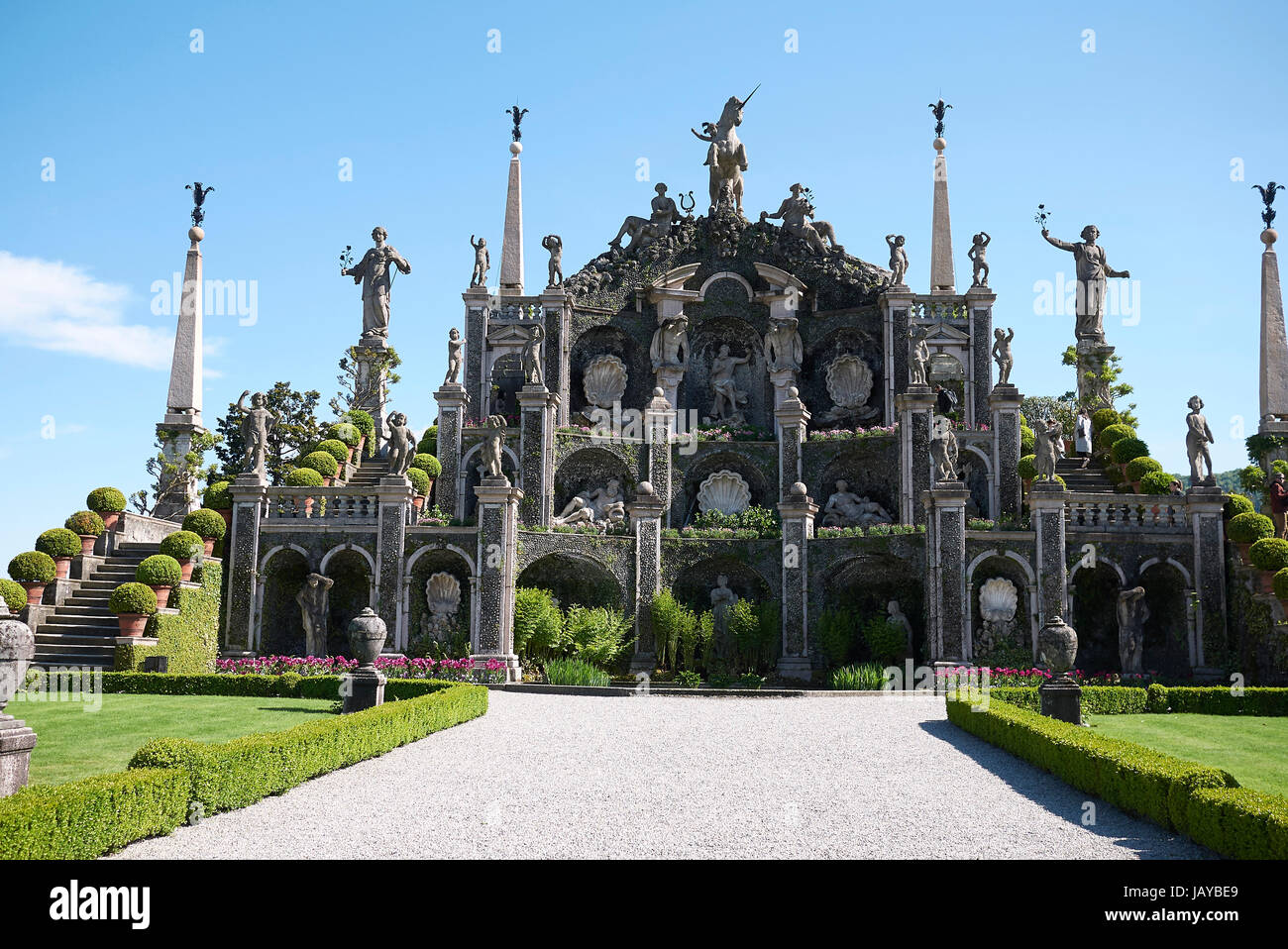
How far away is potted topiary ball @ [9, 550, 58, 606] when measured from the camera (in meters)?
25.9

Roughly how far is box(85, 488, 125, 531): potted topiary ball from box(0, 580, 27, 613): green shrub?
3.22 metres

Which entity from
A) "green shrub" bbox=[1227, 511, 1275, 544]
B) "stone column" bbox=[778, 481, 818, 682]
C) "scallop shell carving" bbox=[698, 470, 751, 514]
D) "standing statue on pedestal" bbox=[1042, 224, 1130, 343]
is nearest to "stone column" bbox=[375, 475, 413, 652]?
"stone column" bbox=[778, 481, 818, 682]

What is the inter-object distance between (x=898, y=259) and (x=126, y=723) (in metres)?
31.3

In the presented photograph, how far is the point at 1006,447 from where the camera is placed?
119 ft

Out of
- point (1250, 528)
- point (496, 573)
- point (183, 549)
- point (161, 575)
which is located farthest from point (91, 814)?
point (1250, 528)

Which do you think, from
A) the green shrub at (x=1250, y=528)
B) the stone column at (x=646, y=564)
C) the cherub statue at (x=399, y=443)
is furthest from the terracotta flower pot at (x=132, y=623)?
the green shrub at (x=1250, y=528)

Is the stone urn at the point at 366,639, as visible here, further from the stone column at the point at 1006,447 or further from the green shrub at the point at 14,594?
the stone column at the point at 1006,447

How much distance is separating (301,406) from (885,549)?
23148 millimetres

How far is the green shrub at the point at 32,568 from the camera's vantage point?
25875mm

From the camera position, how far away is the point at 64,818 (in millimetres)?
8961

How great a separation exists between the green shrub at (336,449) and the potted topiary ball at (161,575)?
9.64 meters

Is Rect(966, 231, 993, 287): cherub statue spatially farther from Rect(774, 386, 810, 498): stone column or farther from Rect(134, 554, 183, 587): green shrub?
Rect(134, 554, 183, 587): green shrub
